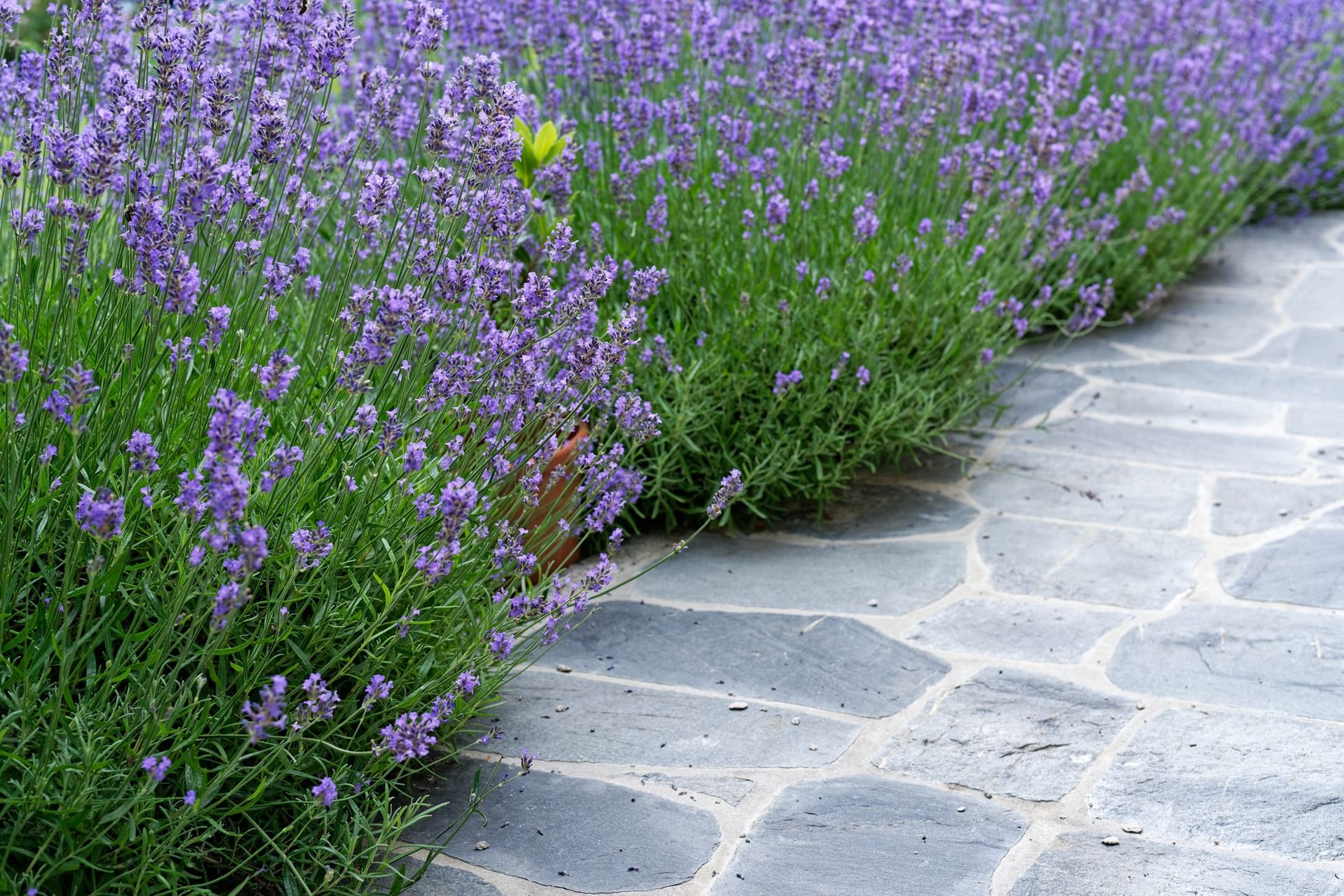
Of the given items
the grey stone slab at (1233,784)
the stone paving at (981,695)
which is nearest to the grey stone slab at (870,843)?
the stone paving at (981,695)

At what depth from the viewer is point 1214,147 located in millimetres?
6125

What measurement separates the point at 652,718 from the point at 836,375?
123 centimetres

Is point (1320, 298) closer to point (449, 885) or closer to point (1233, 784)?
point (1233, 784)

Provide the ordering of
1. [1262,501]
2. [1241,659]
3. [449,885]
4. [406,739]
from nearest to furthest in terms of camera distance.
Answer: [406,739] → [449,885] → [1241,659] → [1262,501]

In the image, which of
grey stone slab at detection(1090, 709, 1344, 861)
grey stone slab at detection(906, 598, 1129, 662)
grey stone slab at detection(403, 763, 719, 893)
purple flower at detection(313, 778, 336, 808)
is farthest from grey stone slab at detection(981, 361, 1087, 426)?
purple flower at detection(313, 778, 336, 808)

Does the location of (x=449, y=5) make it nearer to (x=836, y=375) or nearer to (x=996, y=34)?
(x=836, y=375)

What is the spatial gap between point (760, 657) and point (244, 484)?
1698mm

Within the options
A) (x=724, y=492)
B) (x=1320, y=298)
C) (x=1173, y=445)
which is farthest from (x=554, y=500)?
(x=1320, y=298)

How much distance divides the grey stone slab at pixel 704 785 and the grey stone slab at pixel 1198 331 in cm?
343

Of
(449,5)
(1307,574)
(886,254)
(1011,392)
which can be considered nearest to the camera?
(1307,574)

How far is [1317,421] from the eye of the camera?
14.7 ft

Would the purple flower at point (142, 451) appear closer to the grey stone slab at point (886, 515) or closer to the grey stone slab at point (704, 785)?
the grey stone slab at point (704, 785)

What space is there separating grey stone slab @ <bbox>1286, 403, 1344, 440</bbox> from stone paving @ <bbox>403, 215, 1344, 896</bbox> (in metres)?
0.02

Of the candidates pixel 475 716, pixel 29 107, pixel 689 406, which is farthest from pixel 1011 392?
pixel 29 107
